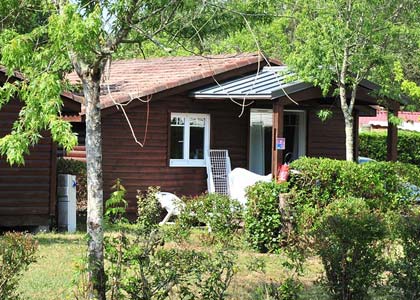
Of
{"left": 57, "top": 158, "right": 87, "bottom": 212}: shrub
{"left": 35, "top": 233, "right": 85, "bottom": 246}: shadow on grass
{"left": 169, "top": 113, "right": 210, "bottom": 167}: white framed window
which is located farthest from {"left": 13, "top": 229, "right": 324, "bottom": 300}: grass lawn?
{"left": 169, "top": 113, "right": 210, "bottom": 167}: white framed window

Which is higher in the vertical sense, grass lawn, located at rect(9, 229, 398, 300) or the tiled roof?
the tiled roof

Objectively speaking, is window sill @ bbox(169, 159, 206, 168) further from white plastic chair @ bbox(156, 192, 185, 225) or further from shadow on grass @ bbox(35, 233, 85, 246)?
shadow on grass @ bbox(35, 233, 85, 246)

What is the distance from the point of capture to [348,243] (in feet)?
24.2

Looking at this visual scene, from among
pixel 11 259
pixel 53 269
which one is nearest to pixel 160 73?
pixel 53 269

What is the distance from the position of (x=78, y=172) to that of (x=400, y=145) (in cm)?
1546

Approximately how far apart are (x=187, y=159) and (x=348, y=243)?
10.1 metres

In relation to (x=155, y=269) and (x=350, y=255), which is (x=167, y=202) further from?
(x=155, y=269)

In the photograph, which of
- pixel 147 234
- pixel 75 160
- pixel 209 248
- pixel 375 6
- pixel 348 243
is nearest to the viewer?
pixel 147 234

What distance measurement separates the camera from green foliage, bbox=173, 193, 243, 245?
40.7 feet

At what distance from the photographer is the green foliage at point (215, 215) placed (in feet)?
40.7

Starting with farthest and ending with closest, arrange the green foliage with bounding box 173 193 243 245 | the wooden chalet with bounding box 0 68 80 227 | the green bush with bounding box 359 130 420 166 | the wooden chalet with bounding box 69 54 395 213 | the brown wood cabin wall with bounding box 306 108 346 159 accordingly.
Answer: the green bush with bounding box 359 130 420 166 < the brown wood cabin wall with bounding box 306 108 346 159 < the wooden chalet with bounding box 69 54 395 213 < the wooden chalet with bounding box 0 68 80 227 < the green foliage with bounding box 173 193 243 245

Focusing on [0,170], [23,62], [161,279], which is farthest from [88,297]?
[0,170]

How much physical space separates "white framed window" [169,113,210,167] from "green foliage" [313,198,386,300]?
388 inches

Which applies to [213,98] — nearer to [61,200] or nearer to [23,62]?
[61,200]
